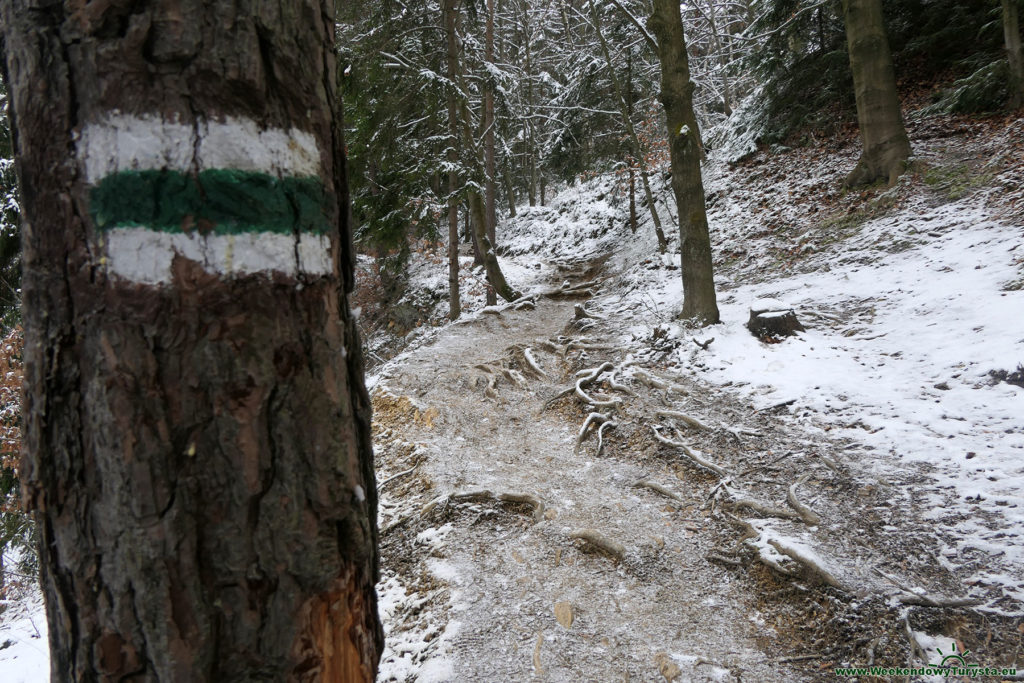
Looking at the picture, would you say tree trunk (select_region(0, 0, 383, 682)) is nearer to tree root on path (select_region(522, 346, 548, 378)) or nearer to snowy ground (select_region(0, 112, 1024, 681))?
snowy ground (select_region(0, 112, 1024, 681))

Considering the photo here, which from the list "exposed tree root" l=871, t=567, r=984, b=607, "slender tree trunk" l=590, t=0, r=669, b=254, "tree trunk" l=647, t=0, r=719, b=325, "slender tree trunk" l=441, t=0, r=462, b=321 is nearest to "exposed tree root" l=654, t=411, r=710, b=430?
"tree trunk" l=647, t=0, r=719, b=325

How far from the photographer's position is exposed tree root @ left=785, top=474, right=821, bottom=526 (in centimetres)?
346

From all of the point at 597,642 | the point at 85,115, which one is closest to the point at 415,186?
the point at 597,642

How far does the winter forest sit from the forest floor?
0.03 m

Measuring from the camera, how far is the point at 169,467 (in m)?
0.81

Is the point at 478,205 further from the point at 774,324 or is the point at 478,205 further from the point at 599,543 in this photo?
the point at 599,543

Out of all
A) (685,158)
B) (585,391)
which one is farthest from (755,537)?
(685,158)

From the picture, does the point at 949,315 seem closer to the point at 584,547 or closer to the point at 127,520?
the point at 584,547

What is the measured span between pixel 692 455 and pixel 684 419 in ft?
1.96

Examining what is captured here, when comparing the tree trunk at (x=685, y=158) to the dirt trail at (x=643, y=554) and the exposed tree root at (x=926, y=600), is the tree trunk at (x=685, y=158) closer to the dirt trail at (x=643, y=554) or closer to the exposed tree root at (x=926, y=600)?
the dirt trail at (x=643, y=554)

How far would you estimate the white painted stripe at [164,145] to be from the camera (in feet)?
2.66

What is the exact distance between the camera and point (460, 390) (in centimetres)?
695

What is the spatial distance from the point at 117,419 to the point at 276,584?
0.36 metres

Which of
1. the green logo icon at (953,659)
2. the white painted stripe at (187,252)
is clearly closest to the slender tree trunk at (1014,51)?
the green logo icon at (953,659)
